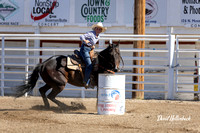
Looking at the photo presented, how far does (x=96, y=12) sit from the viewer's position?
45.6 ft

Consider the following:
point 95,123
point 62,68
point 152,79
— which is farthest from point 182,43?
point 95,123

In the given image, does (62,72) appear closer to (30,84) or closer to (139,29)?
(30,84)

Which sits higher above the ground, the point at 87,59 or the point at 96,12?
the point at 96,12

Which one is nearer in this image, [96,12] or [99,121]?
[99,121]

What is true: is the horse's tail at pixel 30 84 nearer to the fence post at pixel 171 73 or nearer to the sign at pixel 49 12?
the fence post at pixel 171 73

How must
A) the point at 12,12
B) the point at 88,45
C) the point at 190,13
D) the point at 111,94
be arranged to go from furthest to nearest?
the point at 12,12 → the point at 190,13 → the point at 88,45 → the point at 111,94

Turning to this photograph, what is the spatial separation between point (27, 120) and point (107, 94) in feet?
5.70

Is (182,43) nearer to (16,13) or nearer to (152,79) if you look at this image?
(152,79)

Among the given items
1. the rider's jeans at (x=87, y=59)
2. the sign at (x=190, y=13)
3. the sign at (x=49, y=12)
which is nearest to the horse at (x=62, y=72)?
the rider's jeans at (x=87, y=59)

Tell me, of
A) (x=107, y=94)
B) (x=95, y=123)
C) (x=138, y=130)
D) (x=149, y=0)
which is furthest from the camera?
(x=149, y=0)

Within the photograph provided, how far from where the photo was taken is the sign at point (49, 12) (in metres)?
14.2

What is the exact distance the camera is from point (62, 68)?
343 inches

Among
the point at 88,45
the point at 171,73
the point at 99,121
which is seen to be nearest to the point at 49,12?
the point at 171,73

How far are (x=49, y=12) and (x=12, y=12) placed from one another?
1537 millimetres
